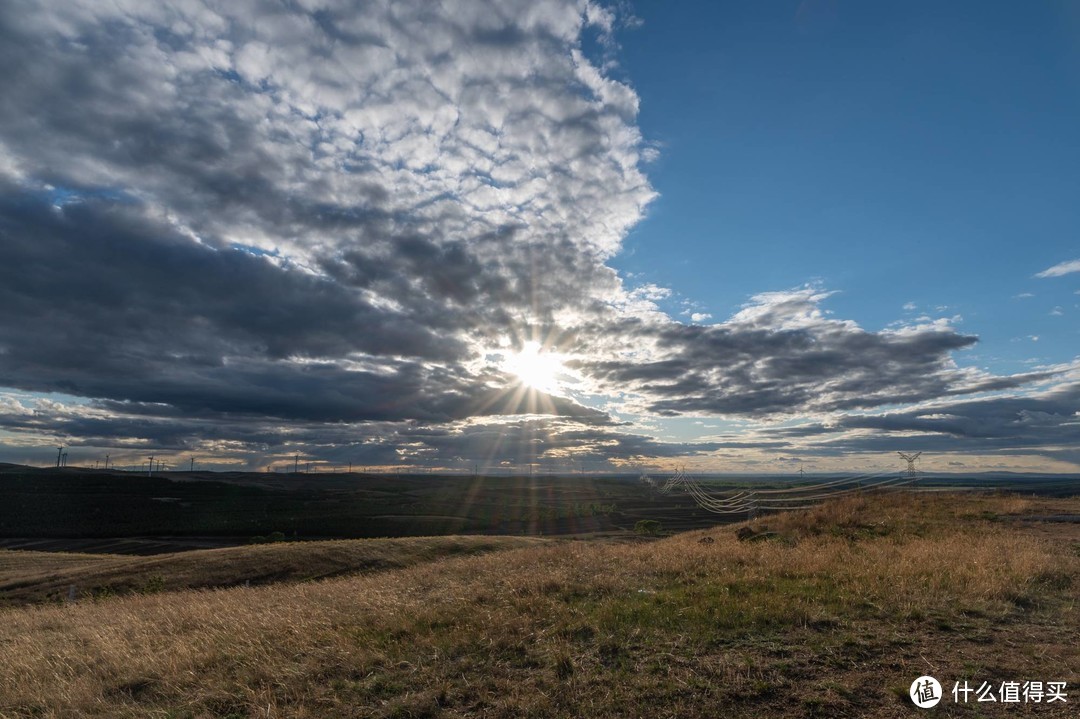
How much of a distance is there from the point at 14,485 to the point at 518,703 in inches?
Answer: 9466

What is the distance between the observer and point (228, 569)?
91.5ft

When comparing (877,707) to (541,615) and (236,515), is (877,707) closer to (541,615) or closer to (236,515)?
(541,615)

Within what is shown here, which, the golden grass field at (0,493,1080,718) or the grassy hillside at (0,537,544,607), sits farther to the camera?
the grassy hillside at (0,537,544,607)

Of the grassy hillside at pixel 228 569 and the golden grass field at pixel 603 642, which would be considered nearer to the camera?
the golden grass field at pixel 603 642

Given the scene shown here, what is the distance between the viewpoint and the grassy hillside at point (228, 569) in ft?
86.4

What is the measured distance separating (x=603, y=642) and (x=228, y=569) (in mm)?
25072

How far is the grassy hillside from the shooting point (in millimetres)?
26328

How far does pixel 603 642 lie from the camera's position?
879 cm

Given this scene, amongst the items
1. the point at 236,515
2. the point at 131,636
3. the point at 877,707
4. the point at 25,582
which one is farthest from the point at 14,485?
the point at 877,707

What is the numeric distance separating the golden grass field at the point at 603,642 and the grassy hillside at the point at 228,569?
11.2m

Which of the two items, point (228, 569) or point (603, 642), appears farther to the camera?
point (228, 569)

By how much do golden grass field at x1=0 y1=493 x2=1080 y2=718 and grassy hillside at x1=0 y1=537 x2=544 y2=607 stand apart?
36.9 feet

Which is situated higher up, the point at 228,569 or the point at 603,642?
the point at 603,642

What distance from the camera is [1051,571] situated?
1181 centimetres
